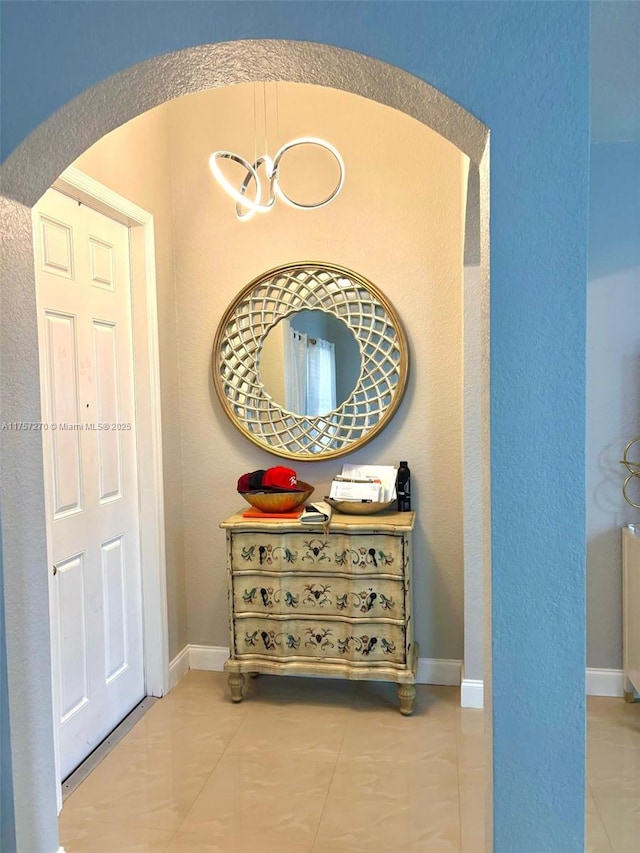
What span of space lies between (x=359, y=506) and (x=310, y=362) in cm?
76

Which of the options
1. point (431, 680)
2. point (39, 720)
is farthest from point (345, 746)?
point (39, 720)

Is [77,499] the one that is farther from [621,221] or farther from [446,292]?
[621,221]

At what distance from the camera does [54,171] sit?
175 centimetres

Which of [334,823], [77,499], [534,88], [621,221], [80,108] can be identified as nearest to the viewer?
[534,88]

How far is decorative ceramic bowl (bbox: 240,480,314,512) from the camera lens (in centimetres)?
312

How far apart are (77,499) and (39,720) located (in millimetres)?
962

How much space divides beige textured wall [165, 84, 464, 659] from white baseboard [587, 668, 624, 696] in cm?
64

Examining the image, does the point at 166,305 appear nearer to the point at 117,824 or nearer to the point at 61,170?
the point at 61,170

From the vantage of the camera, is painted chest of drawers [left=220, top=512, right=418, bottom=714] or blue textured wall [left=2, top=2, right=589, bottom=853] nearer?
blue textured wall [left=2, top=2, right=589, bottom=853]

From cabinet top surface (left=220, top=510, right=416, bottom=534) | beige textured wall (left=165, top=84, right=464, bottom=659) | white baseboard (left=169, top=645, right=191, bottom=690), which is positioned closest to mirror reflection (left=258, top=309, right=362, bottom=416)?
beige textured wall (left=165, top=84, right=464, bottom=659)

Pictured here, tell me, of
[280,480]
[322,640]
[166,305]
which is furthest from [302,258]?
[322,640]

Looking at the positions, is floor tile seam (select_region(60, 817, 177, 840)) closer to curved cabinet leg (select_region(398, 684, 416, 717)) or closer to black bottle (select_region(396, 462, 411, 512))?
curved cabinet leg (select_region(398, 684, 416, 717))

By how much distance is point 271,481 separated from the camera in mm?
3119

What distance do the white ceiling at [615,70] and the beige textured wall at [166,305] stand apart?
6.29 feet
